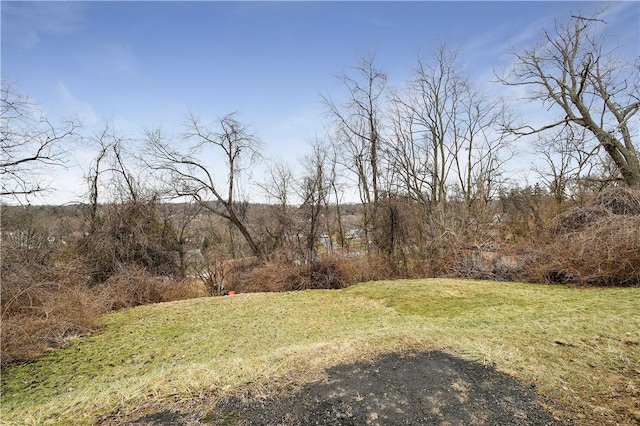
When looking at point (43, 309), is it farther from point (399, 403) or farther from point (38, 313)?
point (399, 403)

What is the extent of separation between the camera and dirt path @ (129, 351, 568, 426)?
2.01 meters

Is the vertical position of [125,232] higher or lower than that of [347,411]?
higher

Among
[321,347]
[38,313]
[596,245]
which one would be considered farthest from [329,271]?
[38,313]

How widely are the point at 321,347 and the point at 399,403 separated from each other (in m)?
1.24

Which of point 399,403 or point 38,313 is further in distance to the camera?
point 38,313

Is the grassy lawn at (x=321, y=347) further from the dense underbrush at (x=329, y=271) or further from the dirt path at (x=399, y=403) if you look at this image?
the dense underbrush at (x=329, y=271)

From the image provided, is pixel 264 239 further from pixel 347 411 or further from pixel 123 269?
pixel 347 411

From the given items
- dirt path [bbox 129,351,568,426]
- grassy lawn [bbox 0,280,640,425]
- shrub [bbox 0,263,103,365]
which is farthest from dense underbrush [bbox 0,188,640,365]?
dirt path [bbox 129,351,568,426]

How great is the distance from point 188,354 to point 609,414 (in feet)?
12.5

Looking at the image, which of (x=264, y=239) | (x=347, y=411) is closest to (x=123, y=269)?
(x=264, y=239)

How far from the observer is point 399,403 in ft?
7.19

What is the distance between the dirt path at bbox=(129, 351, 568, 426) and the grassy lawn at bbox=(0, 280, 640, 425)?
20cm

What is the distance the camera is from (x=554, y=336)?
128 inches

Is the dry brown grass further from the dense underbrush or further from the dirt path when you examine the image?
the dirt path
